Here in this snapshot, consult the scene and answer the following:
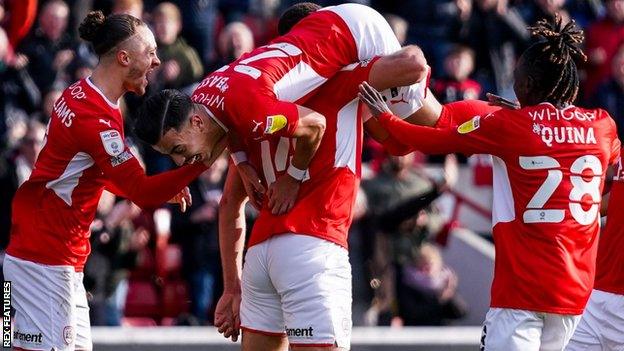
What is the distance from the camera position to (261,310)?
7289 mm

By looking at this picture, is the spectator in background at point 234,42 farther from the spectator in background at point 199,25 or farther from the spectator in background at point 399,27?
the spectator in background at point 399,27

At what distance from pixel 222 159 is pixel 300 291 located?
464cm

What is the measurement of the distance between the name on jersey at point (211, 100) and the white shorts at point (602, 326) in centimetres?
→ 230

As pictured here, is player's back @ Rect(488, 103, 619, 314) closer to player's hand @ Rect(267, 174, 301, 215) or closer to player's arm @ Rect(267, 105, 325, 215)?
player's arm @ Rect(267, 105, 325, 215)

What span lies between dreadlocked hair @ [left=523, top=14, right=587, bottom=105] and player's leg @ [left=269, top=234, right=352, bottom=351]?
1212mm

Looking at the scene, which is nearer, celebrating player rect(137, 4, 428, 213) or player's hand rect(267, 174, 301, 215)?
celebrating player rect(137, 4, 428, 213)

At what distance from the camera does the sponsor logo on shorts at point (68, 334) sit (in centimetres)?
760

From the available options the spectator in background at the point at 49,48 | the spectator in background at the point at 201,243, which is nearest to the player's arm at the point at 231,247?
the spectator in background at the point at 201,243

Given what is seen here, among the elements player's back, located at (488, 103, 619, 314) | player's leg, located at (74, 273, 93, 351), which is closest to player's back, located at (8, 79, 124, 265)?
player's leg, located at (74, 273, 93, 351)

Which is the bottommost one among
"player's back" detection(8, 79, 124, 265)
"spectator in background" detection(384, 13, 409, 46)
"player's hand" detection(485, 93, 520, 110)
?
"player's back" detection(8, 79, 124, 265)

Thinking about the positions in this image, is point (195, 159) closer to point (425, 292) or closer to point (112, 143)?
point (112, 143)

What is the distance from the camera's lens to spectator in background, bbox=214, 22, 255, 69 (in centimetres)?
1241

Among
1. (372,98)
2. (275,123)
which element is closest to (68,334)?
(275,123)

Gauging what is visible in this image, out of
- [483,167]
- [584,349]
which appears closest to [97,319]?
[483,167]
